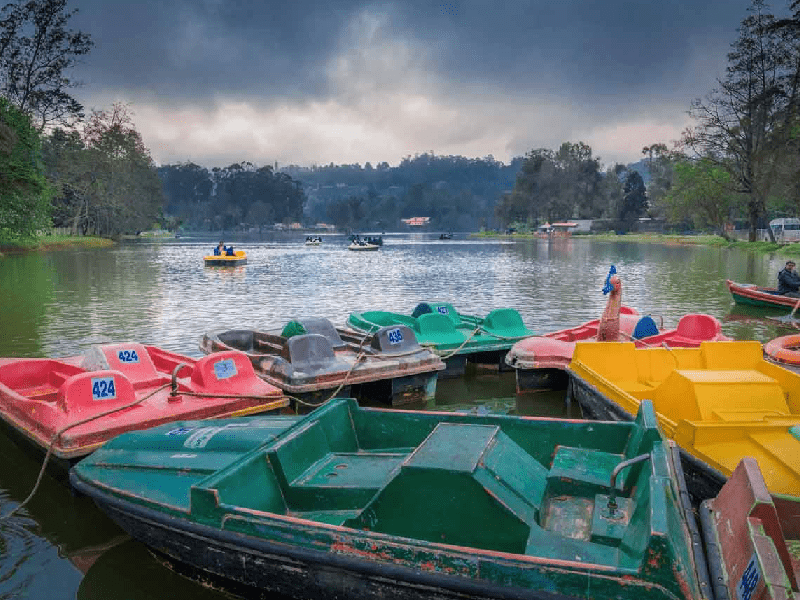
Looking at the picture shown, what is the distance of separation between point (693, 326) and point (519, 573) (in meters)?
10.6

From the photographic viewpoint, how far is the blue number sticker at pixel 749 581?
360 cm

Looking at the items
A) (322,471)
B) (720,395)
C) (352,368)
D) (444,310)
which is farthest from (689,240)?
(322,471)

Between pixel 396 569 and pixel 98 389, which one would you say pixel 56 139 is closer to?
pixel 98 389

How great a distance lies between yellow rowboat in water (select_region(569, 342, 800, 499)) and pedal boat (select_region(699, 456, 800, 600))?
1.30 metres

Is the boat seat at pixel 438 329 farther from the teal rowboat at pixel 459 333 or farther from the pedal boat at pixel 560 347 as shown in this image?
the pedal boat at pixel 560 347

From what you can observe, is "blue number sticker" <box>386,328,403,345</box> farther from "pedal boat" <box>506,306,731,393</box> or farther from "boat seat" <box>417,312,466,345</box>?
"pedal boat" <box>506,306,731,393</box>

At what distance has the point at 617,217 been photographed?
126250mm

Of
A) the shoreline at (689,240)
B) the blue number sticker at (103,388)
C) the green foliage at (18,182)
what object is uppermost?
the green foliage at (18,182)

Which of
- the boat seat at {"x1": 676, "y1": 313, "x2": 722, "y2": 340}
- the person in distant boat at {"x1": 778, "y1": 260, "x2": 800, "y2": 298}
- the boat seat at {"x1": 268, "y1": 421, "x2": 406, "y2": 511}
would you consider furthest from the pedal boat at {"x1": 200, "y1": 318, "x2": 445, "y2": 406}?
the person in distant boat at {"x1": 778, "y1": 260, "x2": 800, "y2": 298}

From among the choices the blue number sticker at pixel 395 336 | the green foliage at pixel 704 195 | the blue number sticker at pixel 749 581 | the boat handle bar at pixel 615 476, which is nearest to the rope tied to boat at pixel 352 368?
the blue number sticker at pixel 395 336

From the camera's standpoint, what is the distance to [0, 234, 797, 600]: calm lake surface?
6.21 metres

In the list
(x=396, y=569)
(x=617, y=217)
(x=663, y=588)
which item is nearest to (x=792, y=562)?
(x=663, y=588)

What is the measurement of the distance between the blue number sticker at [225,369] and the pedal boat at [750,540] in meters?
6.36

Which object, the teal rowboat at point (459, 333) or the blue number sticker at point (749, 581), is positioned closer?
the blue number sticker at point (749, 581)
